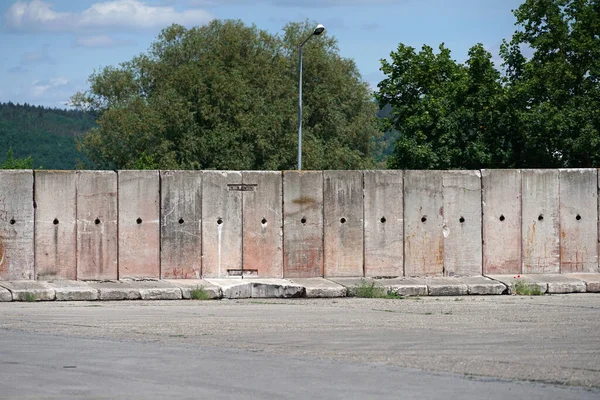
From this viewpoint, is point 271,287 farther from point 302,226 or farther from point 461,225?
point 461,225

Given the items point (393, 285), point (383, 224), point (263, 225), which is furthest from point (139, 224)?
point (393, 285)

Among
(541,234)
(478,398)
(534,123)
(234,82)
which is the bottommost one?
(478,398)

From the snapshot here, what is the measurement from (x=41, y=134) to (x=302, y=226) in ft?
548

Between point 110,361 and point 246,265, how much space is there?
8.89m

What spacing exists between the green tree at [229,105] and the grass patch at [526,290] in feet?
128

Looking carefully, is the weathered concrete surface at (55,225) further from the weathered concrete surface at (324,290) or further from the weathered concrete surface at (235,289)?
the weathered concrete surface at (324,290)

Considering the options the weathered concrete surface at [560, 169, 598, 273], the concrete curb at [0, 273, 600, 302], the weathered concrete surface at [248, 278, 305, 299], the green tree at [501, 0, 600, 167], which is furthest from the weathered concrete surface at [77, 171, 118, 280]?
the green tree at [501, 0, 600, 167]

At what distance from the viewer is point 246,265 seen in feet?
59.4

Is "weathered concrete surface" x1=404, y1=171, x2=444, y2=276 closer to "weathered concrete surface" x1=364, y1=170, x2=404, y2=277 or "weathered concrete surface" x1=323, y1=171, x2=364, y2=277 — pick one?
"weathered concrete surface" x1=364, y1=170, x2=404, y2=277

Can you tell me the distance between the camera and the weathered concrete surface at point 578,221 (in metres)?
19.2

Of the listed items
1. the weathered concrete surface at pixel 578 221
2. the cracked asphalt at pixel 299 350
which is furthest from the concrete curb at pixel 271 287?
the cracked asphalt at pixel 299 350

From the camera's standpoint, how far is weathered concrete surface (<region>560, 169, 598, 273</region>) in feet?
62.9

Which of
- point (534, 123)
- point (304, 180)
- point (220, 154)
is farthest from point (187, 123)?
point (304, 180)

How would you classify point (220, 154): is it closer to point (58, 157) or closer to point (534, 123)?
point (534, 123)
